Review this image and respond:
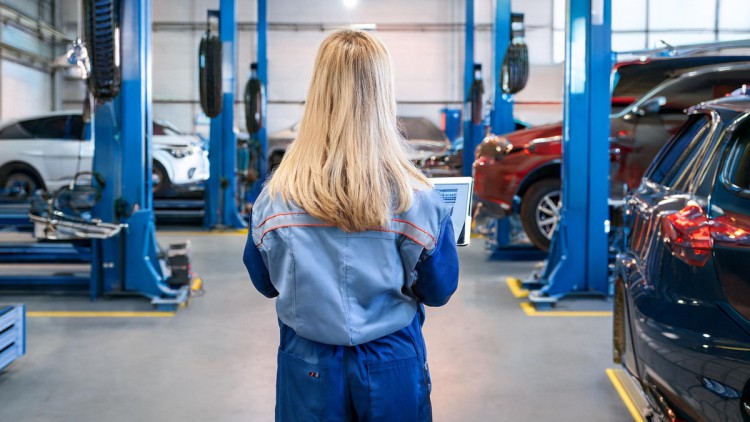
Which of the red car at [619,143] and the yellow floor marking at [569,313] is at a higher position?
the red car at [619,143]

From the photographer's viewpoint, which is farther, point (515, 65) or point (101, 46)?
point (515, 65)

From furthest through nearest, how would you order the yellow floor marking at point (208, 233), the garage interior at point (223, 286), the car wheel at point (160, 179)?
the car wheel at point (160, 179)
the yellow floor marking at point (208, 233)
the garage interior at point (223, 286)

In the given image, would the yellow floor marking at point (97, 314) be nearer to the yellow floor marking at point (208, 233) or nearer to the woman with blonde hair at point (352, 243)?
the woman with blonde hair at point (352, 243)

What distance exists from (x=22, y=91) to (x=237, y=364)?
1608cm

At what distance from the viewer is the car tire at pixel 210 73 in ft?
26.1

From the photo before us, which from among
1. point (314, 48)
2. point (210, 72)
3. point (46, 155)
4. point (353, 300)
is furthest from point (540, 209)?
point (314, 48)

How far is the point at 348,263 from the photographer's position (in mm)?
1521

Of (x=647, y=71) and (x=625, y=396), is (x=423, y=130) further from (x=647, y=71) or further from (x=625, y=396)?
(x=625, y=396)

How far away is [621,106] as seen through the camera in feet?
23.5

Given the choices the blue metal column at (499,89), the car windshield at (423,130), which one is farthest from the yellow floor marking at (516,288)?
the car windshield at (423,130)

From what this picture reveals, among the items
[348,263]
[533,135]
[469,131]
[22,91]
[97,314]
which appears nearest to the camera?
[348,263]

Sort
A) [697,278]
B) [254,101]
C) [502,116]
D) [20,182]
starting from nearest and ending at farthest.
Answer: [697,278] < [502,116] < [20,182] < [254,101]

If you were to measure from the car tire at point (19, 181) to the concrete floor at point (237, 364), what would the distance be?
489cm

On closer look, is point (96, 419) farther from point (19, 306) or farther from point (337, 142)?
point (337, 142)
